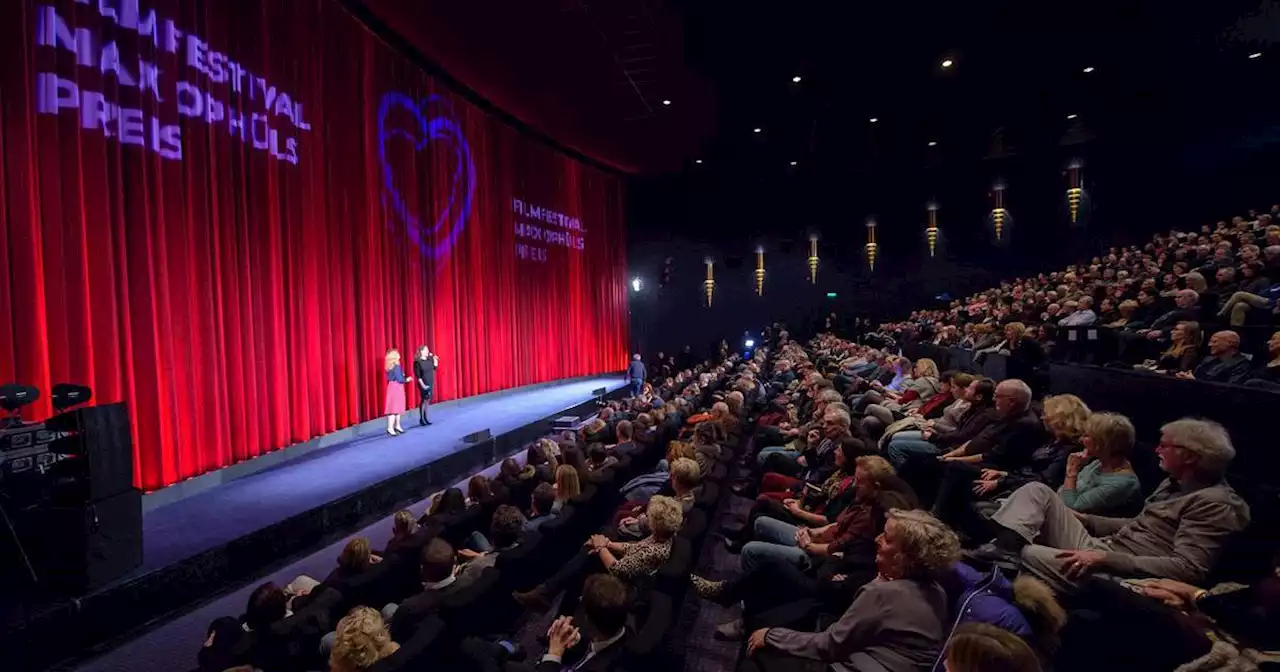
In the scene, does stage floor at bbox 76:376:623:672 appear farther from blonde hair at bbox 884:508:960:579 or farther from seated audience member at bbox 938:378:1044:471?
seated audience member at bbox 938:378:1044:471

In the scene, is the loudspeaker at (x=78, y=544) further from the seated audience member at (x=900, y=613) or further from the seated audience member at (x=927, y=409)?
the seated audience member at (x=927, y=409)

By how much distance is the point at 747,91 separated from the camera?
9406 mm

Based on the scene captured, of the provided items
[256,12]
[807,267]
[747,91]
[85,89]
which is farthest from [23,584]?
[807,267]

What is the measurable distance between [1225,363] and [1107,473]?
214 cm

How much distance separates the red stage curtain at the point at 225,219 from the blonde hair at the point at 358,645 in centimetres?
350

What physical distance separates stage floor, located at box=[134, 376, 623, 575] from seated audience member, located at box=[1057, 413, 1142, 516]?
14.4 ft

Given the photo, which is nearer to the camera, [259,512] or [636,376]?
[259,512]

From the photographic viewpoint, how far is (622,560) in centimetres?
249

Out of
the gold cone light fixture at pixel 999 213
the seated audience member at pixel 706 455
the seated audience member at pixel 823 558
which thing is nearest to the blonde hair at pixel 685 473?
the seated audience member at pixel 706 455

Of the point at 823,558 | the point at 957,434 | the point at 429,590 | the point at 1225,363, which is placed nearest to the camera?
the point at 429,590

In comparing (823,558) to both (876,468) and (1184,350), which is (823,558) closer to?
(876,468)

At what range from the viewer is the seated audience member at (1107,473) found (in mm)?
2432

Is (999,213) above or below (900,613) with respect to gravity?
above

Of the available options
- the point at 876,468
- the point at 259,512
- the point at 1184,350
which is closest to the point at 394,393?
the point at 259,512
